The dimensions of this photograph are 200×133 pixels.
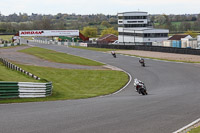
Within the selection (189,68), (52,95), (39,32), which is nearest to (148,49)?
(189,68)

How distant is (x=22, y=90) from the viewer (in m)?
18.4

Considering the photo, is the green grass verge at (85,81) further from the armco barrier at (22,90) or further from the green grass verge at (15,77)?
the armco barrier at (22,90)

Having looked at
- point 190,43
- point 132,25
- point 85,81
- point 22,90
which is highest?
point 132,25

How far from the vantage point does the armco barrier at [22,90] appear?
17708 mm

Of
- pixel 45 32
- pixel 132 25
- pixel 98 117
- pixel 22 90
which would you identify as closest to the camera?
pixel 98 117

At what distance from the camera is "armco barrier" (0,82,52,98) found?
1771cm

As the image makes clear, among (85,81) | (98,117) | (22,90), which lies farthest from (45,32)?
(98,117)

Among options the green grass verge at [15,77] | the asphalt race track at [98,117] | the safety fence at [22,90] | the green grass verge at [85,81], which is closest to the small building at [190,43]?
the green grass verge at [85,81]

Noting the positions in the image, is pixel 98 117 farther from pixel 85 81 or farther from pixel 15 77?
pixel 85 81

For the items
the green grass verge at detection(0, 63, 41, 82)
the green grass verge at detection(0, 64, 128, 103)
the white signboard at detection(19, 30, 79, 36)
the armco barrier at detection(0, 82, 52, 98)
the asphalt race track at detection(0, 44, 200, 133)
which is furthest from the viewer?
the white signboard at detection(19, 30, 79, 36)

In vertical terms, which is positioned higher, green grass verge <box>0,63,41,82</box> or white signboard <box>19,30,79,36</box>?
white signboard <box>19,30,79,36</box>

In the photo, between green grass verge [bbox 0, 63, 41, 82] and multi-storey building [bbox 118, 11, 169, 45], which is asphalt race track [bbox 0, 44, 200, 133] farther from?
multi-storey building [bbox 118, 11, 169, 45]

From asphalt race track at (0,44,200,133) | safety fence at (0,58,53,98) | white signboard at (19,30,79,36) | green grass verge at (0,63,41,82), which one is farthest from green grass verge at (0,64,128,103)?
white signboard at (19,30,79,36)

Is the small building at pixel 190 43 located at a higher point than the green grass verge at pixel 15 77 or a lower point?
higher
